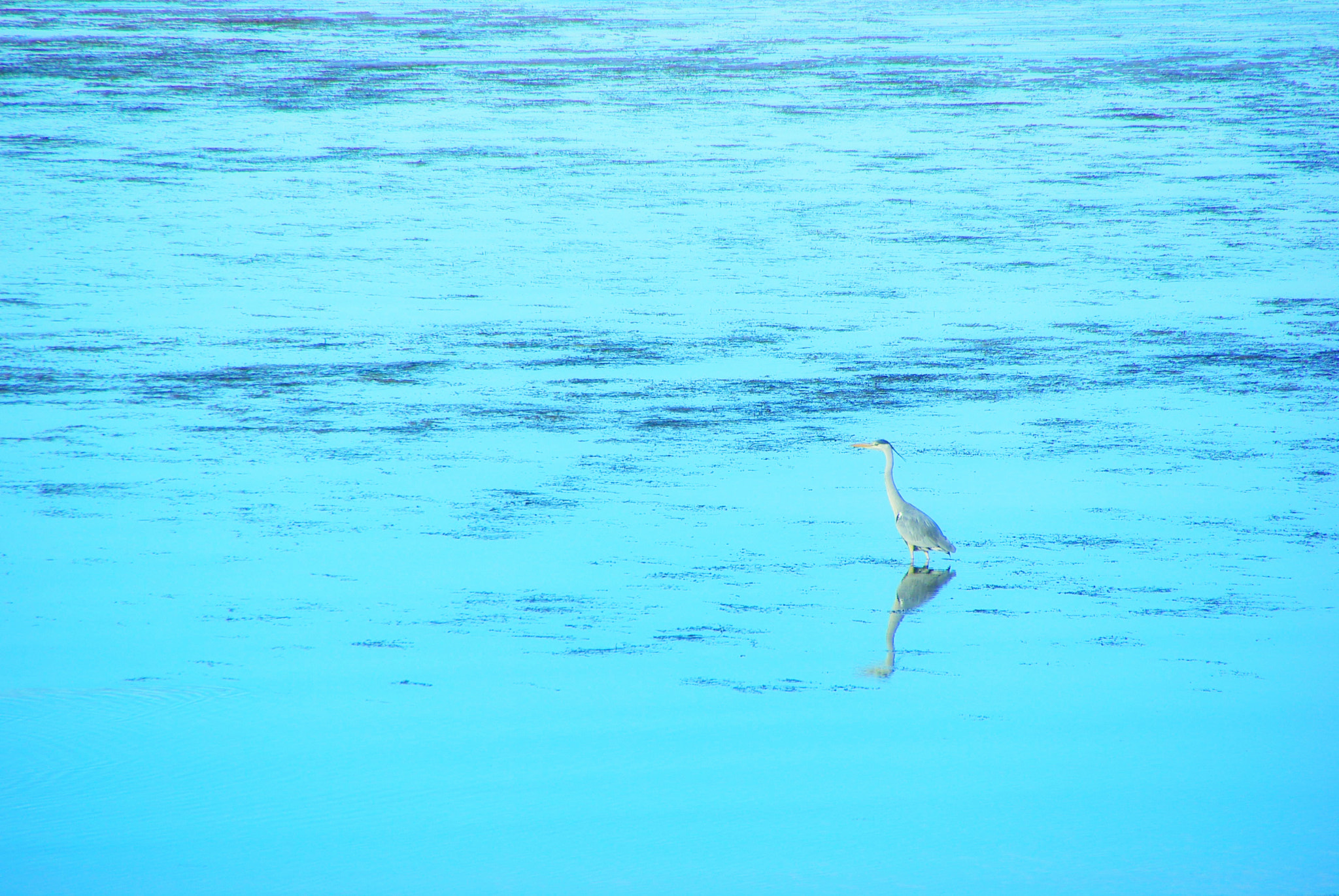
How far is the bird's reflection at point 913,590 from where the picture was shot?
17.0 ft

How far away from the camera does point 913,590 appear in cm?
546

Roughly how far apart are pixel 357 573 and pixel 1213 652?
267 centimetres

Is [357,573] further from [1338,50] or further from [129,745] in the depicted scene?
[1338,50]

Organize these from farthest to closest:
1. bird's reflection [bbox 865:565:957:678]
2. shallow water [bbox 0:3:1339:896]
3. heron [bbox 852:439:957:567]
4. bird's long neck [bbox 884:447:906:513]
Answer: bird's long neck [bbox 884:447:906:513]
heron [bbox 852:439:957:567]
bird's reflection [bbox 865:565:957:678]
shallow water [bbox 0:3:1339:896]

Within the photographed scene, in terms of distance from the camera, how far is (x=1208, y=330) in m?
8.69

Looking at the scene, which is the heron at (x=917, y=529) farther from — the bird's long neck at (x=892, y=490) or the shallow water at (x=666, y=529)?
the shallow water at (x=666, y=529)

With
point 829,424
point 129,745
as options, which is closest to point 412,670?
point 129,745

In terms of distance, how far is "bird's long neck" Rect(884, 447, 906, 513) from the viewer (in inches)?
223

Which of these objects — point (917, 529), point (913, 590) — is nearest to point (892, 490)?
point (917, 529)

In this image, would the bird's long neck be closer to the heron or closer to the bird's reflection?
the heron

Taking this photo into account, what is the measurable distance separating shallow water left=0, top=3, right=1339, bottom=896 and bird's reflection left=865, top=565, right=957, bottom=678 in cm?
2

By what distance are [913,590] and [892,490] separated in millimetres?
409

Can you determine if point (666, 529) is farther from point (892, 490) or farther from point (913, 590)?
point (913, 590)

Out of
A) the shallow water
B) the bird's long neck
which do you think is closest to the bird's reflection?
the shallow water
